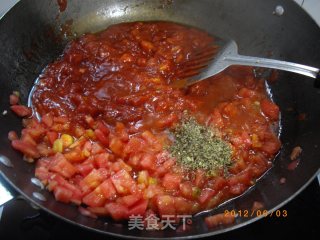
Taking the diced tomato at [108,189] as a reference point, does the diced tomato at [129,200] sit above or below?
below

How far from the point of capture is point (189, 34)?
→ 2.73 metres

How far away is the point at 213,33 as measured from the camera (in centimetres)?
280

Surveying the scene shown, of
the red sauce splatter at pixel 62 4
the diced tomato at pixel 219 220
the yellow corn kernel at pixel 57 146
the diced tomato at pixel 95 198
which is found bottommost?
the diced tomato at pixel 219 220

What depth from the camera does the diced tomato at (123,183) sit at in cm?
189

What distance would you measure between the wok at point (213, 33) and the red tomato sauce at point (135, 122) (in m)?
0.08

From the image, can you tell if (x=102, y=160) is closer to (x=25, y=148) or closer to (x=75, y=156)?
(x=75, y=156)

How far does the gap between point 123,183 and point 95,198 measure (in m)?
0.17

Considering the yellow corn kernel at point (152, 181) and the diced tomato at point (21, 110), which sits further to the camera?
the diced tomato at point (21, 110)

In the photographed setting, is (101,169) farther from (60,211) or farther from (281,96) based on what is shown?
(281,96)

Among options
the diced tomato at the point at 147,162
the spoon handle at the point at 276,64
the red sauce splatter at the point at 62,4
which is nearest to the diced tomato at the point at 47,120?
the diced tomato at the point at 147,162

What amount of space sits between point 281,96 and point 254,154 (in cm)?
54

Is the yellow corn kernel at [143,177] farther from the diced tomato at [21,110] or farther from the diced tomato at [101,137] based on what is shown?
the diced tomato at [21,110]

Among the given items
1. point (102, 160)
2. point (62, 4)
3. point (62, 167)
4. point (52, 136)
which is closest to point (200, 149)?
point (102, 160)

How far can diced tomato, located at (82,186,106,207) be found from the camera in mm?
1828
